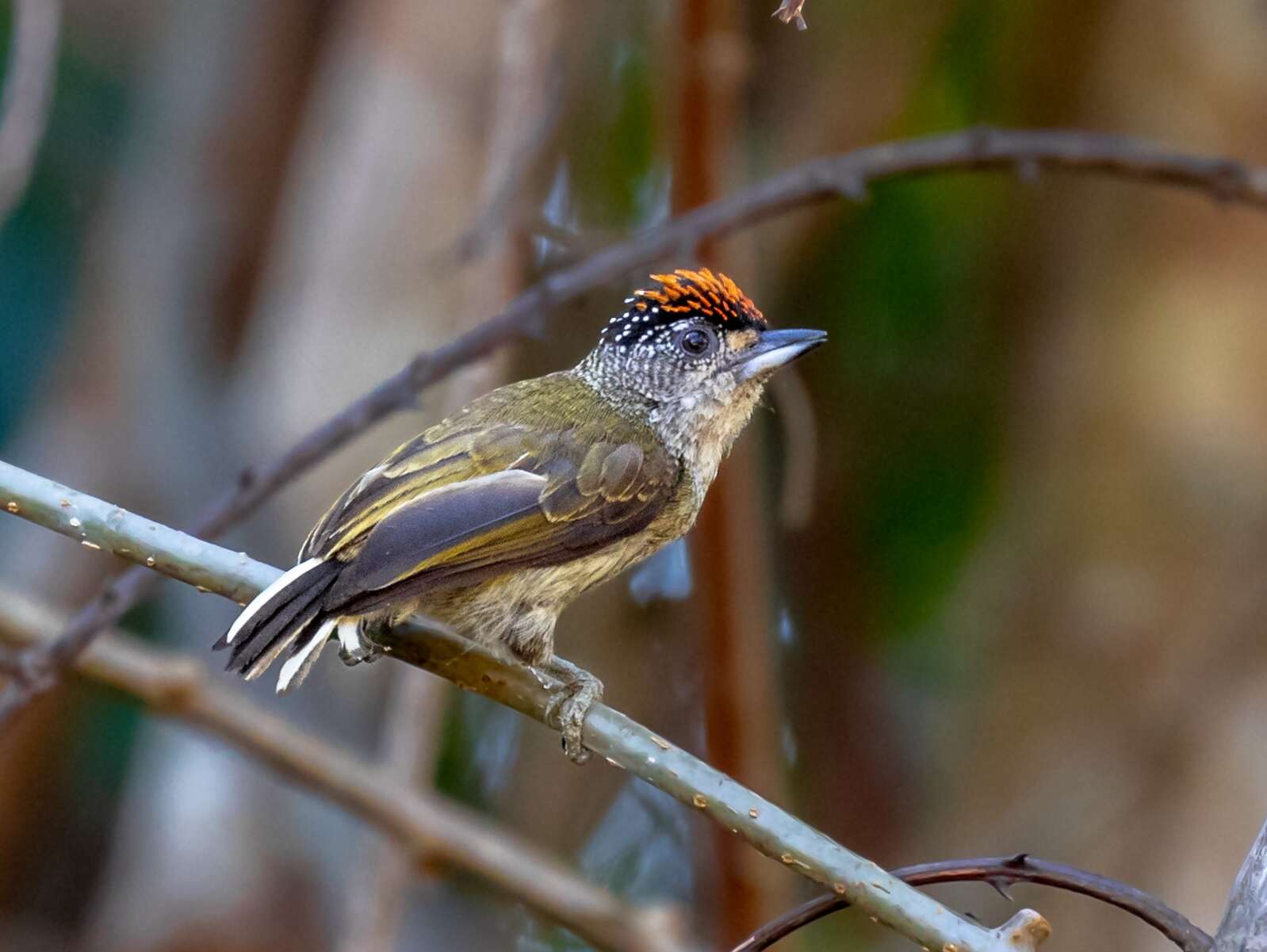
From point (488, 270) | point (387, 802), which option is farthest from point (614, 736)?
point (488, 270)

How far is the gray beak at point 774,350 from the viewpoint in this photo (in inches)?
133

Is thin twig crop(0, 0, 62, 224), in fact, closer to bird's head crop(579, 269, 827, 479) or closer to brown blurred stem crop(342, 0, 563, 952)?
brown blurred stem crop(342, 0, 563, 952)

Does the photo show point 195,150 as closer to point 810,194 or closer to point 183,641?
point 183,641

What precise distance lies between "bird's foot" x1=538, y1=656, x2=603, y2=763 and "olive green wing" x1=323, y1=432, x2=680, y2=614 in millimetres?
212

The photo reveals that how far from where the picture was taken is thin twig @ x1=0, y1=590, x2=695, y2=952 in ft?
13.6

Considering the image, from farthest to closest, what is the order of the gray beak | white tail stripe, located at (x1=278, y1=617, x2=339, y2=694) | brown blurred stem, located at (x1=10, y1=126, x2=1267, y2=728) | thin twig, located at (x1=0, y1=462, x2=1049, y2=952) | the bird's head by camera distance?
the bird's head, the gray beak, brown blurred stem, located at (x1=10, y1=126, x2=1267, y2=728), white tail stripe, located at (x1=278, y1=617, x2=339, y2=694), thin twig, located at (x1=0, y1=462, x2=1049, y2=952)

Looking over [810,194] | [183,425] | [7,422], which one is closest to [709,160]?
[810,194]

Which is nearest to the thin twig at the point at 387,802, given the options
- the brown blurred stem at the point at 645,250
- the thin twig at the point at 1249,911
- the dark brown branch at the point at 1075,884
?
the brown blurred stem at the point at 645,250

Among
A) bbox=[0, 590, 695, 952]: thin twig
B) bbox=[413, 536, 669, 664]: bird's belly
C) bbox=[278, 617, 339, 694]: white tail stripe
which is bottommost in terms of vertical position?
bbox=[0, 590, 695, 952]: thin twig

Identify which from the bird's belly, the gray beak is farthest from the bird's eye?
the bird's belly

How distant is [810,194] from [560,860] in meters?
3.07

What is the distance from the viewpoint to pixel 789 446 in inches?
208

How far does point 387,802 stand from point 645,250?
67.2 inches

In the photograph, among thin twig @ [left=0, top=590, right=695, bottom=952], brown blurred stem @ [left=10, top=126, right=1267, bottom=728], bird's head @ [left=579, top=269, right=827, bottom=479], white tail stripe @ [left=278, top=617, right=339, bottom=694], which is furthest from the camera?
thin twig @ [left=0, top=590, right=695, bottom=952]
